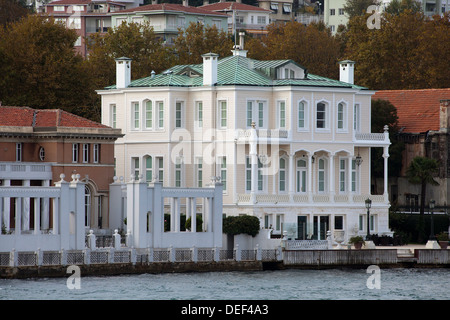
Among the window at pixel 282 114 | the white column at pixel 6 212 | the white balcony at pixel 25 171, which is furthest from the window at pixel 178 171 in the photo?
the white column at pixel 6 212

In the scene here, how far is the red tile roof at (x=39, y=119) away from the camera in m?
82.1

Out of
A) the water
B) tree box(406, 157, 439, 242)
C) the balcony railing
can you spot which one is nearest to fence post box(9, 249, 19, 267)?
the water

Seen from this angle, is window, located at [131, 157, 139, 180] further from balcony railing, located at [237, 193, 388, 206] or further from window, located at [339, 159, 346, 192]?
window, located at [339, 159, 346, 192]

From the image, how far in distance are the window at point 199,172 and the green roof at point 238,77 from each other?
422 centimetres

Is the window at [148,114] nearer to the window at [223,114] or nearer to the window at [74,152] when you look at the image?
the window at [223,114]

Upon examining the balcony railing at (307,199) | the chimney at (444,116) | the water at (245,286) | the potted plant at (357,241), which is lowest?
the water at (245,286)

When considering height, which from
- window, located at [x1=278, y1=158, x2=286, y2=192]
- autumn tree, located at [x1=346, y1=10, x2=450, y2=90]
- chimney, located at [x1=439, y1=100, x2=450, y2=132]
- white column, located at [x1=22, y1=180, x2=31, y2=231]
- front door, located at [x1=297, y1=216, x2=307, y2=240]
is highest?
autumn tree, located at [x1=346, y1=10, x2=450, y2=90]

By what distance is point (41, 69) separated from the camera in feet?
323

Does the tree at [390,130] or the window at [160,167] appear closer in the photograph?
the window at [160,167]

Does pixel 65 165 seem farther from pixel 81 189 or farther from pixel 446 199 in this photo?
pixel 446 199

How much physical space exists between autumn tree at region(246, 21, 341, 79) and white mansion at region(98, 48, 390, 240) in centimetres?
2979

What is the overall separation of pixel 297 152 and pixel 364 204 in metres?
4.63

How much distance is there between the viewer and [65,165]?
265 ft

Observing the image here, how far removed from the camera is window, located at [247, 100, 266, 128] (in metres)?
85.2
